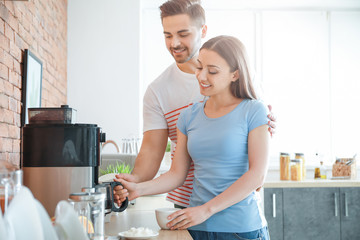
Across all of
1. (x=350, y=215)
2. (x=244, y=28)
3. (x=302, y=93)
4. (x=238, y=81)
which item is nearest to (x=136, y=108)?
(x=244, y=28)

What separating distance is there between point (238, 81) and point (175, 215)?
470 millimetres

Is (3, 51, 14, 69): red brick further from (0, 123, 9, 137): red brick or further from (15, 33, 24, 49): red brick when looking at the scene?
(0, 123, 9, 137): red brick

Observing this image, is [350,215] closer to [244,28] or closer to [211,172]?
Result: [244,28]

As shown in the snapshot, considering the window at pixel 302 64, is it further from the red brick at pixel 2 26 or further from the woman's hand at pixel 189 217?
the woman's hand at pixel 189 217

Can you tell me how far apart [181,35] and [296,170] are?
2338mm

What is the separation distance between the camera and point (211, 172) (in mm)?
1307

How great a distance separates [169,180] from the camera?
55.8 inches

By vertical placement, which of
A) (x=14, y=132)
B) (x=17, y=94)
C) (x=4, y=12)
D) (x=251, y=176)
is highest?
(x=4, y=12)

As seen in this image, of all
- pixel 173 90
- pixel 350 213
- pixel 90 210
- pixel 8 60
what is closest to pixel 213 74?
pixel 173 90

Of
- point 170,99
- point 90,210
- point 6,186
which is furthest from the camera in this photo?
point 170,99

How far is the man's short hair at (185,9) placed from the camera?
5.23 ft

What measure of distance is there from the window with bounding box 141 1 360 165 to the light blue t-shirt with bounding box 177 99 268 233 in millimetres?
3519

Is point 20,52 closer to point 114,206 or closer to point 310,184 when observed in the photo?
point 114,206

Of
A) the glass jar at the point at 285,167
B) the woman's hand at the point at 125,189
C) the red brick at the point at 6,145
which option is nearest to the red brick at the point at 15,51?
the red brick at the point at 6,145
